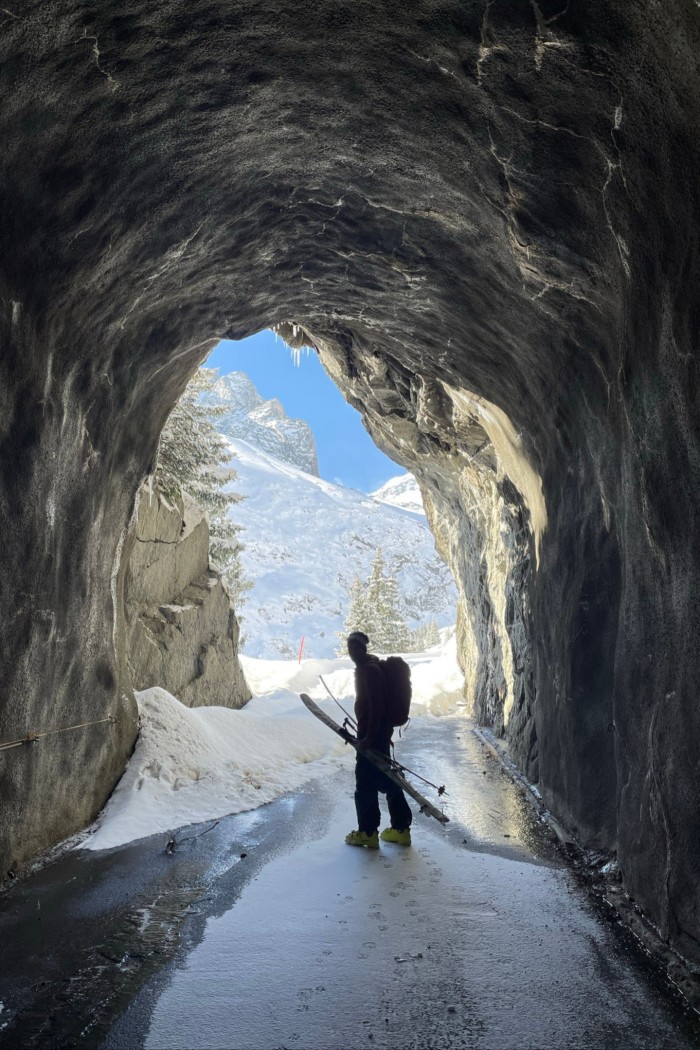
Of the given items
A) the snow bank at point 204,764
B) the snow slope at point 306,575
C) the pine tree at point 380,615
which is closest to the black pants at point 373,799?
the snow bank at point 204,764

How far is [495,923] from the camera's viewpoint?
201 inches

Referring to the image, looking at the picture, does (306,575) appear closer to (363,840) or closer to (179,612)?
(179,612)

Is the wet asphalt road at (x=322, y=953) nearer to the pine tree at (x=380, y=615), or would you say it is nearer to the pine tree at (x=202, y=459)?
the pine tree at (x=202, y=459)

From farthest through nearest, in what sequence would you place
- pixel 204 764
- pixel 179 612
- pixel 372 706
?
pixel 179 612 < pixel 204 764 < pixel 372 706

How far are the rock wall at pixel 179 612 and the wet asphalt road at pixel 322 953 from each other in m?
5.45

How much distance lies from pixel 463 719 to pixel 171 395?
12.1 m

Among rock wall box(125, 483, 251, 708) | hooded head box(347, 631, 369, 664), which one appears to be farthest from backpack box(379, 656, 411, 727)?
rock wall box(125, 483, 251, 708)

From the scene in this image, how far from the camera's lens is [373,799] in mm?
7277

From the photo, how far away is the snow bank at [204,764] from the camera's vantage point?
8.27 metres

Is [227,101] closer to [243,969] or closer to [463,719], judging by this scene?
[243,969]

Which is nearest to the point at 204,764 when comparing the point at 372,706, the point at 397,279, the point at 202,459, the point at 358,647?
the point at 372,706

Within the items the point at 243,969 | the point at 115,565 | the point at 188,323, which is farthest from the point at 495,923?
the point at 188,323

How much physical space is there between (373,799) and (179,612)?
7.27 m

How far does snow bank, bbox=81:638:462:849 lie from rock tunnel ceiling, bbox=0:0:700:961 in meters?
0.41
